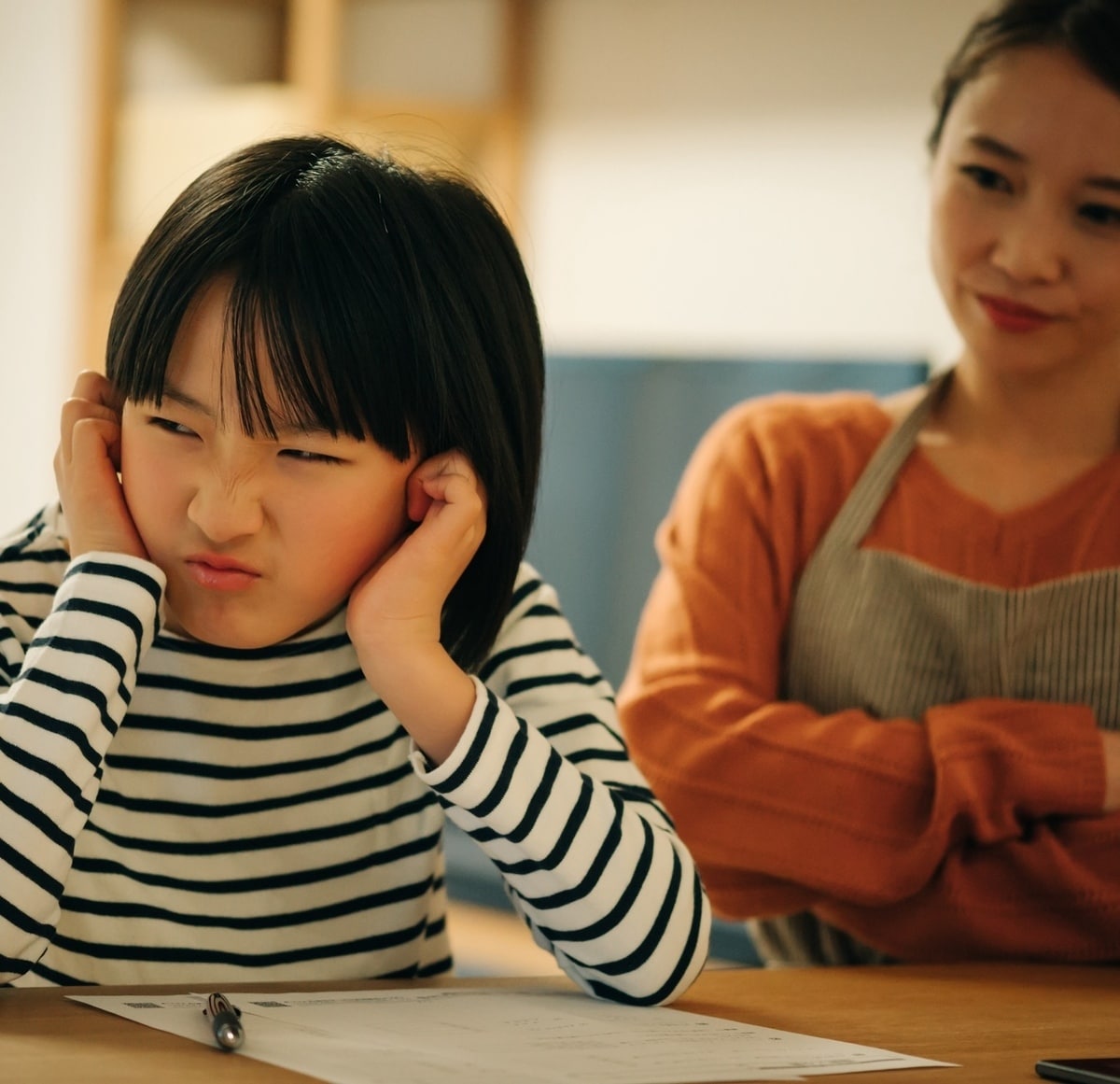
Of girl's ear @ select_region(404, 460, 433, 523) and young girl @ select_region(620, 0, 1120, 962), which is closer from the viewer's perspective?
girl's ear @ select_region(404, 460, 433, 523)

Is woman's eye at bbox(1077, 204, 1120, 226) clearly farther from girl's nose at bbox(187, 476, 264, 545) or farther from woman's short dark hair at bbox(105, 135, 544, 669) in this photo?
girl's nose at bbox(187, 476, 264, 545)

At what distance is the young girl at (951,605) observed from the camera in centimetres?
135

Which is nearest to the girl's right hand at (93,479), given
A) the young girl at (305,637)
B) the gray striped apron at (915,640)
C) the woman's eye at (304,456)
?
the young girl at (305,637)

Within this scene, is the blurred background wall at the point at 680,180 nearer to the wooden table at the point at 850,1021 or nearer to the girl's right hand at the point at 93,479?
the wooden table at the point at 850,1021

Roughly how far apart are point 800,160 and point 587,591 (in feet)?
2.90

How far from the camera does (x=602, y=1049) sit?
2.88 ft

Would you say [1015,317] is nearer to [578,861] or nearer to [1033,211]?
[1033,211]

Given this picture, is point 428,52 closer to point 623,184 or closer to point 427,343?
point 623,184

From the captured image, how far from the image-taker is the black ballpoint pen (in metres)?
0.80

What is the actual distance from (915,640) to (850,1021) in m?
0.52

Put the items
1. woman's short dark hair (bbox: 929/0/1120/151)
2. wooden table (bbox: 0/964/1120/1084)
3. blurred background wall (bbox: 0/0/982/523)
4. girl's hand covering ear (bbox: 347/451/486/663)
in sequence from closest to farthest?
1. wooden table (bbox: 0/964/1120/1084)
2. girl's hand covering ear (bbox: 347/451/486/663)
3. woman's short dark hair (bbox: 929/0/1120/151)
4. blurred background wall (bbox: 0/0/982/523)

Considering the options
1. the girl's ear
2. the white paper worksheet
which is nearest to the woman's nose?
the girl's ear

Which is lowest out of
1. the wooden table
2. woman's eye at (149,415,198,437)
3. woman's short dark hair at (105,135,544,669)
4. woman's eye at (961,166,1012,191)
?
the wooden table

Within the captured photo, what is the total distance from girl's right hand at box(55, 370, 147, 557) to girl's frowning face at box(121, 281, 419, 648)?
14mm
